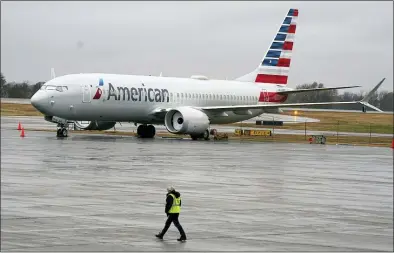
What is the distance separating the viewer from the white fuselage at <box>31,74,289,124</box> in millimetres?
60094

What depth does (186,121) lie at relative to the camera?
208 feet

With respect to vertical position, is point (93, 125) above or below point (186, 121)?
below

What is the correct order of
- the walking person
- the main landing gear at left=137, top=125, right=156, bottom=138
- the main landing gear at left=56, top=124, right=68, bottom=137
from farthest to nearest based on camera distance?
the main landing gear at left=137, top=125, right=156, bottom=138
the main landing gear at left=56, top=124, right=68, bottom=137
the walking person

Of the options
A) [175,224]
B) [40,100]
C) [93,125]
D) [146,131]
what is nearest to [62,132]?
[40,100]

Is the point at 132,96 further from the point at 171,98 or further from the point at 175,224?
the point at 175,224

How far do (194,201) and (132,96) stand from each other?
1468 inches

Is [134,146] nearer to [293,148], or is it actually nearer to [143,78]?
[293,148]

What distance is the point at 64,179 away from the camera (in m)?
30.8

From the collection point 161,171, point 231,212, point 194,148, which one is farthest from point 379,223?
point 194,148

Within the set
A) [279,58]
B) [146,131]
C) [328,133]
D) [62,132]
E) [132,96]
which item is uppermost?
[279,58]

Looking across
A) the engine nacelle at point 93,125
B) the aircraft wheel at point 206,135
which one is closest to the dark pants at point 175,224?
the aircraft wheel at point 206,135

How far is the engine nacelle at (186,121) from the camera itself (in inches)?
2502

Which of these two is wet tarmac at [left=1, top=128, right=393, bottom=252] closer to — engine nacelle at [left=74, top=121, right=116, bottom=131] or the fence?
engine nacelle at [left=74, top=121, right=116, bottom=131]

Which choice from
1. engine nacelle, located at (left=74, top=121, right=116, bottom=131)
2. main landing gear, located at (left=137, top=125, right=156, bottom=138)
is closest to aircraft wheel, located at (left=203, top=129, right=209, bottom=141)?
main landing gear, located at (left=137, top=125, right=156, bottom=138)
